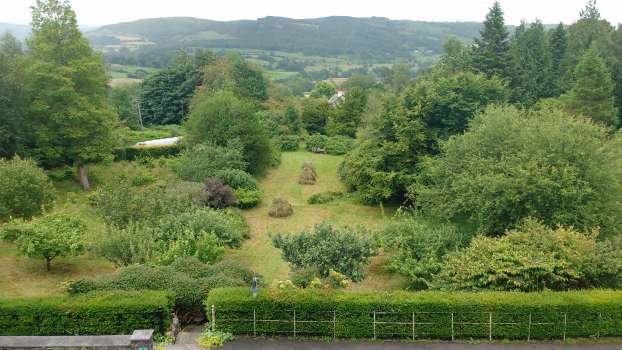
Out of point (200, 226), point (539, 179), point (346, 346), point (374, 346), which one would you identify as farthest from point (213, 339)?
point (539, 179)

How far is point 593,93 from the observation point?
4000 centimetres

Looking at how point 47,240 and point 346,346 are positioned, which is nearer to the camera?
point 346,346

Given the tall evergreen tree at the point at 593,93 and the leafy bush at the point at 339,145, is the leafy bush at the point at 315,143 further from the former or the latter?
the tall evergreen tree at the point at 593,93

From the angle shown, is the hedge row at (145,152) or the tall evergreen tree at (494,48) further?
the tall evergreen tree at (494,48)

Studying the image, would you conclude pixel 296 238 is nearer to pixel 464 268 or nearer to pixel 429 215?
pixel 464 268

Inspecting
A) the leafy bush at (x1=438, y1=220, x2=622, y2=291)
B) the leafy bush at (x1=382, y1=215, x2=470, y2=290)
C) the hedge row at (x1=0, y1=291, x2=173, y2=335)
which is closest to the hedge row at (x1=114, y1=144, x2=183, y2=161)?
the leafy bush at (x1=382, y1=215, x2=470, y2=290)

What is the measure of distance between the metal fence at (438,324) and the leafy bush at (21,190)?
47.6 feet

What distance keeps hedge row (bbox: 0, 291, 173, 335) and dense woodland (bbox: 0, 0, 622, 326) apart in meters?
1.14

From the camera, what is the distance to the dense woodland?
18.4 metres

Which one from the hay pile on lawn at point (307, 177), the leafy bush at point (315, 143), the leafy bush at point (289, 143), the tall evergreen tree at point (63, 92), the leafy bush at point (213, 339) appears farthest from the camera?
the leafy bush at point (289, 143)

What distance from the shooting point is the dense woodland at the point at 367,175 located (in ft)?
60.4

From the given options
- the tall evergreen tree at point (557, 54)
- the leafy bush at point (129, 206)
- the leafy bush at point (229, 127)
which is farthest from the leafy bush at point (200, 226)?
the tall evergreen tree at point (557, 54)

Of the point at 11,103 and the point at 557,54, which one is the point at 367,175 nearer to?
the point at 11,103

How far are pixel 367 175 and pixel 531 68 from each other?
91.1ft
